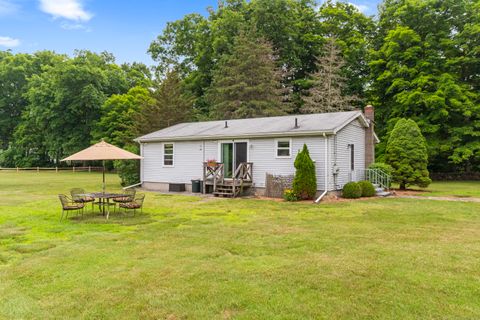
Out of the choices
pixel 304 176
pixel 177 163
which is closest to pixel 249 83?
pixel 177 163

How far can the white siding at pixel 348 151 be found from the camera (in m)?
14.5

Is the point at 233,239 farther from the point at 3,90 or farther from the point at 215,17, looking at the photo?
the point at 3,90

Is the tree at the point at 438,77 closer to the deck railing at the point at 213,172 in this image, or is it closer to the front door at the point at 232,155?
the front door at the point at 232,155

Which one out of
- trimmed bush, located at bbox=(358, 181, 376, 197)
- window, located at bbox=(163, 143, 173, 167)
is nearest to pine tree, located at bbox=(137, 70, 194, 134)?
window, located at bbox=(163, 143, 173, 167)

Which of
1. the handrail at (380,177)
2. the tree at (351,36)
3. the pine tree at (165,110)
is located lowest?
the handrail at (380,177)

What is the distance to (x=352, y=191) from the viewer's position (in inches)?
557

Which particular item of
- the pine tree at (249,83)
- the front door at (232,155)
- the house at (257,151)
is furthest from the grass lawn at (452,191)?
the pine tree at (249,83)

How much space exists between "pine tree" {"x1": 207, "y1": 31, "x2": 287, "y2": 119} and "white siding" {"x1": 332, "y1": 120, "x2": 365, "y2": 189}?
1342 centimetres

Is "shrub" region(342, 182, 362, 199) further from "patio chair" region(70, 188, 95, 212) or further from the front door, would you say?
"patio chair" region(70, 188, 95, 212)

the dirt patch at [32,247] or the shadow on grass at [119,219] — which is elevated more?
the shadow on grass at [119,219]

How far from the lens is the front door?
1589 centimetres

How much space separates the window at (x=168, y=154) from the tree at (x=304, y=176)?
7.55 metres

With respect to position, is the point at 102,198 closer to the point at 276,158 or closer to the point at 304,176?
the point at 304,176

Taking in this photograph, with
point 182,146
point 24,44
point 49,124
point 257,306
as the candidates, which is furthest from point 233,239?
point 24,44
